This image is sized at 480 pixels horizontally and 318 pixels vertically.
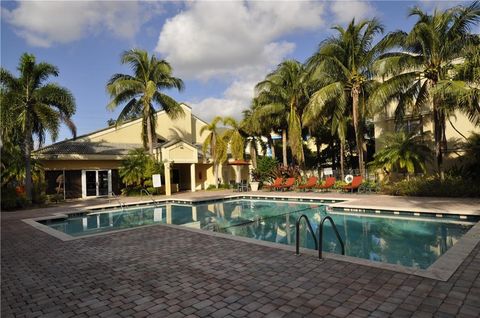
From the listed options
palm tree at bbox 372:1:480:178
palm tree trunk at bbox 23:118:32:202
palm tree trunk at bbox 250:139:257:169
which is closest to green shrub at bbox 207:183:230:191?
palm tree trunk at bbox 250:139:257:169

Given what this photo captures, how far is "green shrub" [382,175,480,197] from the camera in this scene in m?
14.3

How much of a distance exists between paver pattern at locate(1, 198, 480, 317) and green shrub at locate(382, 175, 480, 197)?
9675 millimetres

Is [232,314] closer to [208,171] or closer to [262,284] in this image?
[262,284]

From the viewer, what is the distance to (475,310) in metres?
3.78

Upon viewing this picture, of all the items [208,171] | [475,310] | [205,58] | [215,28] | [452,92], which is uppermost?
[205,58]

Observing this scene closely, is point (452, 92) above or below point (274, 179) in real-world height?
above

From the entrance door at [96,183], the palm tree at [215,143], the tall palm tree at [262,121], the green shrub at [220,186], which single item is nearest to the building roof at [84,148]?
the entrance door at [96,183]

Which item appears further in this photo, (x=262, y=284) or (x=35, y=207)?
(x=35, y=207)

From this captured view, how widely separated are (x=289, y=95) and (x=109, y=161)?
13.9m

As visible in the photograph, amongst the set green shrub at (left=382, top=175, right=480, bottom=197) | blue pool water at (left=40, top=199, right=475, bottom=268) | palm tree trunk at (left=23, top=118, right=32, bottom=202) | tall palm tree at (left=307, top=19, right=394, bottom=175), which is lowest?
blue pool water at (left=40, top=199, right=475, bottom=268)

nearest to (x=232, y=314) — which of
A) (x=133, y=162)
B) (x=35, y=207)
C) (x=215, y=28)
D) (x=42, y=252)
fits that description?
(x=42, y=252)

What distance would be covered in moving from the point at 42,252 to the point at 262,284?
5.49 meters

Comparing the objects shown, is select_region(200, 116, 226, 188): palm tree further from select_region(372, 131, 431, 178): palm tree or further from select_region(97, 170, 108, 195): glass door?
select_region(372, 131, 431, 178): palm tree

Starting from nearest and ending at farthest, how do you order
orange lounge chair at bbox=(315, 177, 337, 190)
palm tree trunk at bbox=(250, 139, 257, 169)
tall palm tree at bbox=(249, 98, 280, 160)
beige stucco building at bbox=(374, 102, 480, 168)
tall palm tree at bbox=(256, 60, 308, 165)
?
1. beige stucco building at bbox=(374, 102, 480, 168)
2. orange lounge chair at bbox=(315, 177, 337, 190)
3. tall palm tree at bbox=(256, 60, 308, 165)
4. tall palm tree at bbox=(249, 98, 280, 160)
5. palm tree trunk at bbox=(250, 139, 257, 169)
